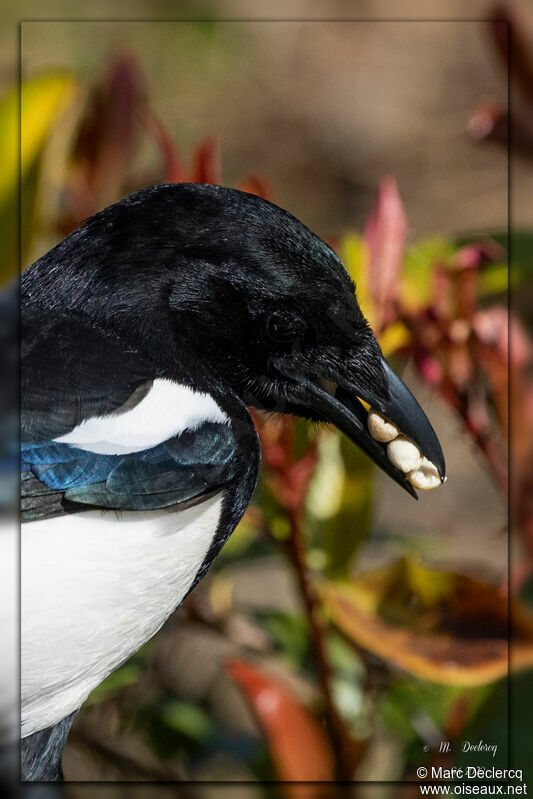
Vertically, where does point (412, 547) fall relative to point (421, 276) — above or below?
below

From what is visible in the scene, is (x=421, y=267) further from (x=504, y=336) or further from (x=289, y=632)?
(x=289, y=632)

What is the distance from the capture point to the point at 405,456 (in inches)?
19.0

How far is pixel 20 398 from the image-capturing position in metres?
0.45

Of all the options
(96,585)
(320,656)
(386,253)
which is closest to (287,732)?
(320,656)

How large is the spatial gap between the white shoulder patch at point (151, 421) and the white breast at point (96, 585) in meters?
0.03

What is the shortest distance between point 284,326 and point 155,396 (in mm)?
71

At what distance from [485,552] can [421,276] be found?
433 millimetres

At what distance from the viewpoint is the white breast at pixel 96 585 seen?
1.47ft

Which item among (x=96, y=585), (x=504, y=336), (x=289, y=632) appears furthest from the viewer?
(x=289, y=632)

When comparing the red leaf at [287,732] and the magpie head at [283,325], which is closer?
the magpie head at [283,325]

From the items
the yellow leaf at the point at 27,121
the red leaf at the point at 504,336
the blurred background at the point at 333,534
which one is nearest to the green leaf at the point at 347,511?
the blurred background at the point at 333,534

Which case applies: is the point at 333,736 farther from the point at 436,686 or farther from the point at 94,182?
the point at 94,182

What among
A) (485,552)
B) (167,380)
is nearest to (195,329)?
(167,380)

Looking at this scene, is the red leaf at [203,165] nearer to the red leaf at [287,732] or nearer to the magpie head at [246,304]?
the magpie head at [246,304]
